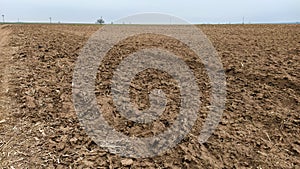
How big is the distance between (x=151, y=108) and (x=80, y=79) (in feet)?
4.53

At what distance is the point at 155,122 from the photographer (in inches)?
120

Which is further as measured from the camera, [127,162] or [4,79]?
[4,79]

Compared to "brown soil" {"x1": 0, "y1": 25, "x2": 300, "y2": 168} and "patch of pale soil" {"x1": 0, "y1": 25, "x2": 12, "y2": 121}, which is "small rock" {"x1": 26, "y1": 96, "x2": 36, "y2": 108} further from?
"patch of pale soil" {"x1": 0, "y1": 25, "x2": 12, "y2": 121}

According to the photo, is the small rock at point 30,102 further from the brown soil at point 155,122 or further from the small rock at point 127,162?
the small rock at point 127,162

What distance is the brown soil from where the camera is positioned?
2510 mm

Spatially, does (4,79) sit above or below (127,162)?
above

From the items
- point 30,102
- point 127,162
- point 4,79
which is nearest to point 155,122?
point 127,162

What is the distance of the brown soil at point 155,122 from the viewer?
251 centimetres

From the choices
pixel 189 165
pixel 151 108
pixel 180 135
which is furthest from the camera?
pixel 151 108

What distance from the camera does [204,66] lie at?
4.69 m

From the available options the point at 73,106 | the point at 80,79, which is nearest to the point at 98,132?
the point at 73,106

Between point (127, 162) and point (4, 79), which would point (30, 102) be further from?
point (127, 162)

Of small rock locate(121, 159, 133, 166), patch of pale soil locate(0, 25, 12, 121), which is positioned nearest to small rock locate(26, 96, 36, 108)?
patch of pale soil locate(0, 25, 12, 121)

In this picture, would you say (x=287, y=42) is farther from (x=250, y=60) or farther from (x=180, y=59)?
(x=180, y=59)
